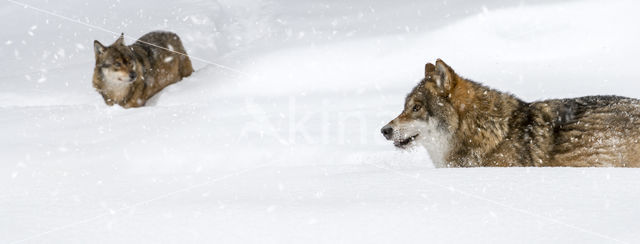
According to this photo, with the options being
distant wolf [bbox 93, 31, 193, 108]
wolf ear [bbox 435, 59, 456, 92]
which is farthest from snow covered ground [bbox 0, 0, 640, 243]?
wolf ear [bbox 435, 59, 456, 92]

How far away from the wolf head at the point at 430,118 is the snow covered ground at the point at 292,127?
60 cm

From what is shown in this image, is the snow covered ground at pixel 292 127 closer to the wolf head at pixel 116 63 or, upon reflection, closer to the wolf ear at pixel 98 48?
the wolf head at pixel 116 63

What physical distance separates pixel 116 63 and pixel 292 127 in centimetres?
378

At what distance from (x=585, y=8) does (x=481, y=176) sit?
7071 millimetres

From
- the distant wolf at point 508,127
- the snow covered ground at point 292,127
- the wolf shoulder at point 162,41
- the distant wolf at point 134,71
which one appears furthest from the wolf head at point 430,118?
the wolf shoulder at point 162,41

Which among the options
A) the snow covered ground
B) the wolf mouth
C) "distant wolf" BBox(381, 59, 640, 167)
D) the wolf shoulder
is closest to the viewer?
the snow covered ground

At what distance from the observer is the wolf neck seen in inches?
168

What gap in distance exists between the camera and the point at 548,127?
4.15m

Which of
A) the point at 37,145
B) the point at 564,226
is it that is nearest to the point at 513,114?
the point at 564,226

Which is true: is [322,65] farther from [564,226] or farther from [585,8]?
[564,226]

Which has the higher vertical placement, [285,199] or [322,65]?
[322,65]

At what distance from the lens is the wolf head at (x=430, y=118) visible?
442 cm

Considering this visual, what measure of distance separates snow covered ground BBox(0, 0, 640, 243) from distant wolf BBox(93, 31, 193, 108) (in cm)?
A: 26

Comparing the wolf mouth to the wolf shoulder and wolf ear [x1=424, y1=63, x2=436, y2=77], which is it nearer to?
wolf ear [x1=424, y1=63, x2=436, y2=77]
